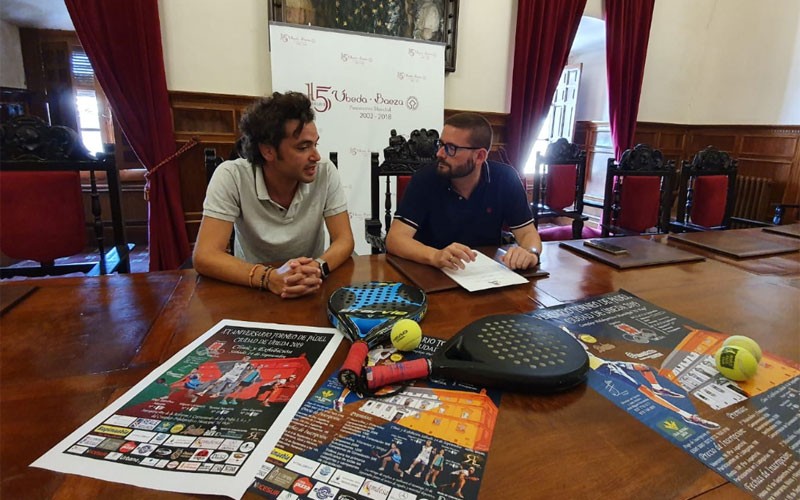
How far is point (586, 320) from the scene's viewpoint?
2.97 ft

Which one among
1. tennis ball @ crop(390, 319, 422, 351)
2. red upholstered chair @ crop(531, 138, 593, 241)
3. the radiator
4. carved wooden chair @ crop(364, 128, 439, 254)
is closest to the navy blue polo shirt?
carved wooden chair @ crop(364, 128, 439, 254)

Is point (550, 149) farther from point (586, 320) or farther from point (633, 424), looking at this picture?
point (633, 424)

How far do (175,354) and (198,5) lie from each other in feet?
9.85

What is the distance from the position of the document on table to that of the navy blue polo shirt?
0.49m

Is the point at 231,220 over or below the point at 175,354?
over

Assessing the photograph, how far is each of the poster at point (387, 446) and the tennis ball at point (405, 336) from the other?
0.09 m

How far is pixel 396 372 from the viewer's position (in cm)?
65

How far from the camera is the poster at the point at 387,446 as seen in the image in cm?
47

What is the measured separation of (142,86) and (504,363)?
10.3 ft

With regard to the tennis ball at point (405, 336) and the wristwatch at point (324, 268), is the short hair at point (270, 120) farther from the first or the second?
the tennis ball at point (405, 336)

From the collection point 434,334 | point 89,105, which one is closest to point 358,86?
point 434,334

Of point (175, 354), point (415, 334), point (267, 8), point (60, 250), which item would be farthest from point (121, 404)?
point (267, 8)

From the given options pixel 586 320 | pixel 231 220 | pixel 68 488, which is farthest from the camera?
pixel 231 220

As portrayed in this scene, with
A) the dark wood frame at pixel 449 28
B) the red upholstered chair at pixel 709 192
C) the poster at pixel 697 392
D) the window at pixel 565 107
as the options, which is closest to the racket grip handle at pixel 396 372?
the poster at pixel 697 392
